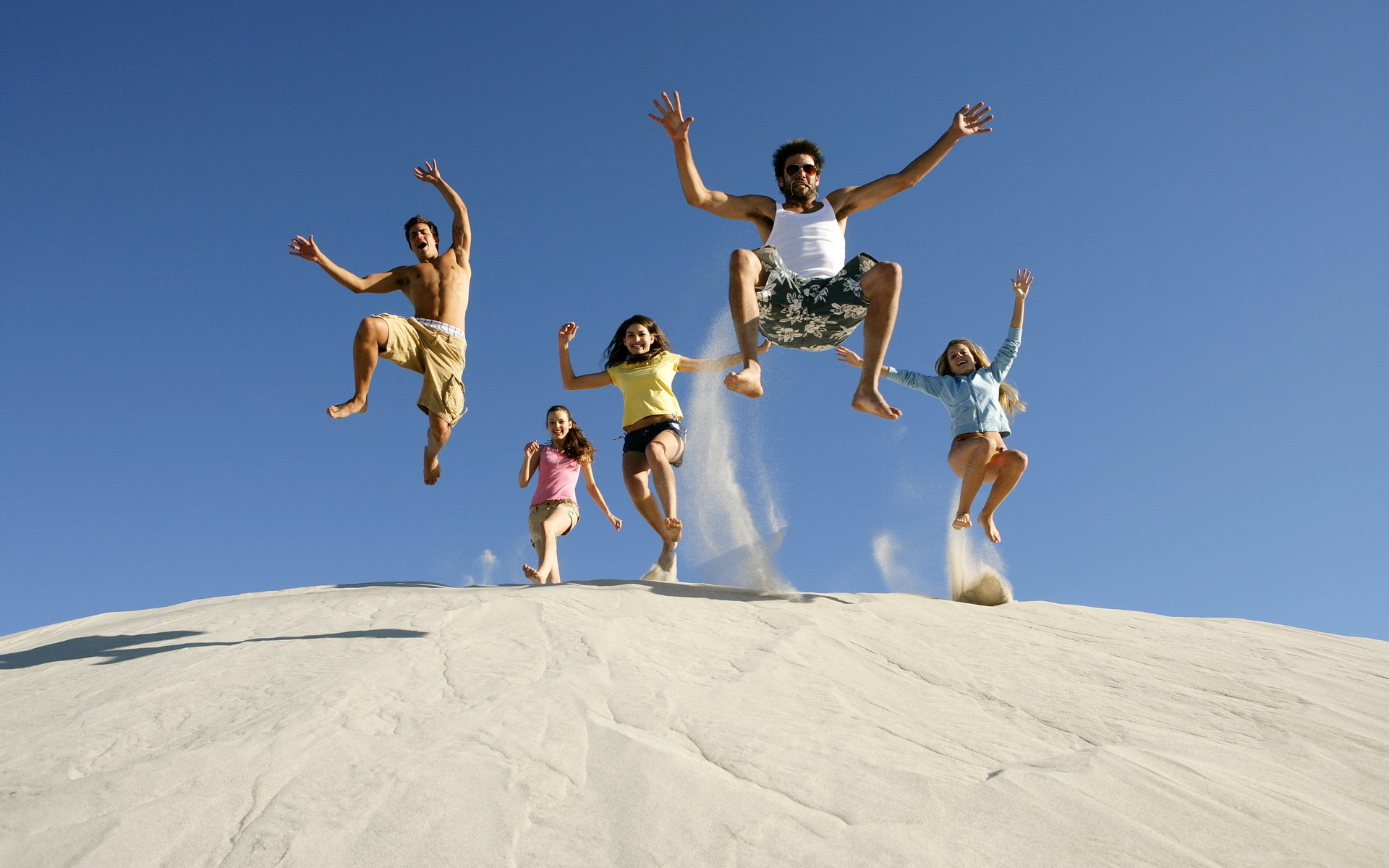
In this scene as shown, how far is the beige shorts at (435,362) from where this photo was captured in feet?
18.3

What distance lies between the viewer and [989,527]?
5344 mm

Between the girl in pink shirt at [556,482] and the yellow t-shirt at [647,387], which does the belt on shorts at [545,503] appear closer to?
the girl in pink shirt at [556,482]

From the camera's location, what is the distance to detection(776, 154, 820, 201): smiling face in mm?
4625

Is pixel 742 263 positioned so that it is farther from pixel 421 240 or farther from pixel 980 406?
pixel 421 240

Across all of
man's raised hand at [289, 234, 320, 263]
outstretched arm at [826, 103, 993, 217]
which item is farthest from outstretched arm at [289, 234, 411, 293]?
outstretched arm at [826, 103, 993, 217]

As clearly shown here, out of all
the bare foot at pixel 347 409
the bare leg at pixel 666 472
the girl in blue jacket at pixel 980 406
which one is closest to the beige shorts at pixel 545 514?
the bare leg at pixel 666 472

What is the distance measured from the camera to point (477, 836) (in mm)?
1628

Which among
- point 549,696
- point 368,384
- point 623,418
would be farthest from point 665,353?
point 549,696

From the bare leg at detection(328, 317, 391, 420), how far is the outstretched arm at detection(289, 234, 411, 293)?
1.86ft

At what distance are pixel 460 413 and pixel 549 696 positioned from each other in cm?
384

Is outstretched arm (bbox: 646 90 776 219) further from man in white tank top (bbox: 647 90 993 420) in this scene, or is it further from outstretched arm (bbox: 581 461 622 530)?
outstretched arm (bbox: 581 461 622 530)

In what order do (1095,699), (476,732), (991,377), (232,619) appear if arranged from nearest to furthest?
(476,732)
(1095,699)
(232,619)
(991,377)

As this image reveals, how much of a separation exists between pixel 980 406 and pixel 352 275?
4.41m

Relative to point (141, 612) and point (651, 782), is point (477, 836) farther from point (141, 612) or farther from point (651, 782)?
point (141, 612)
